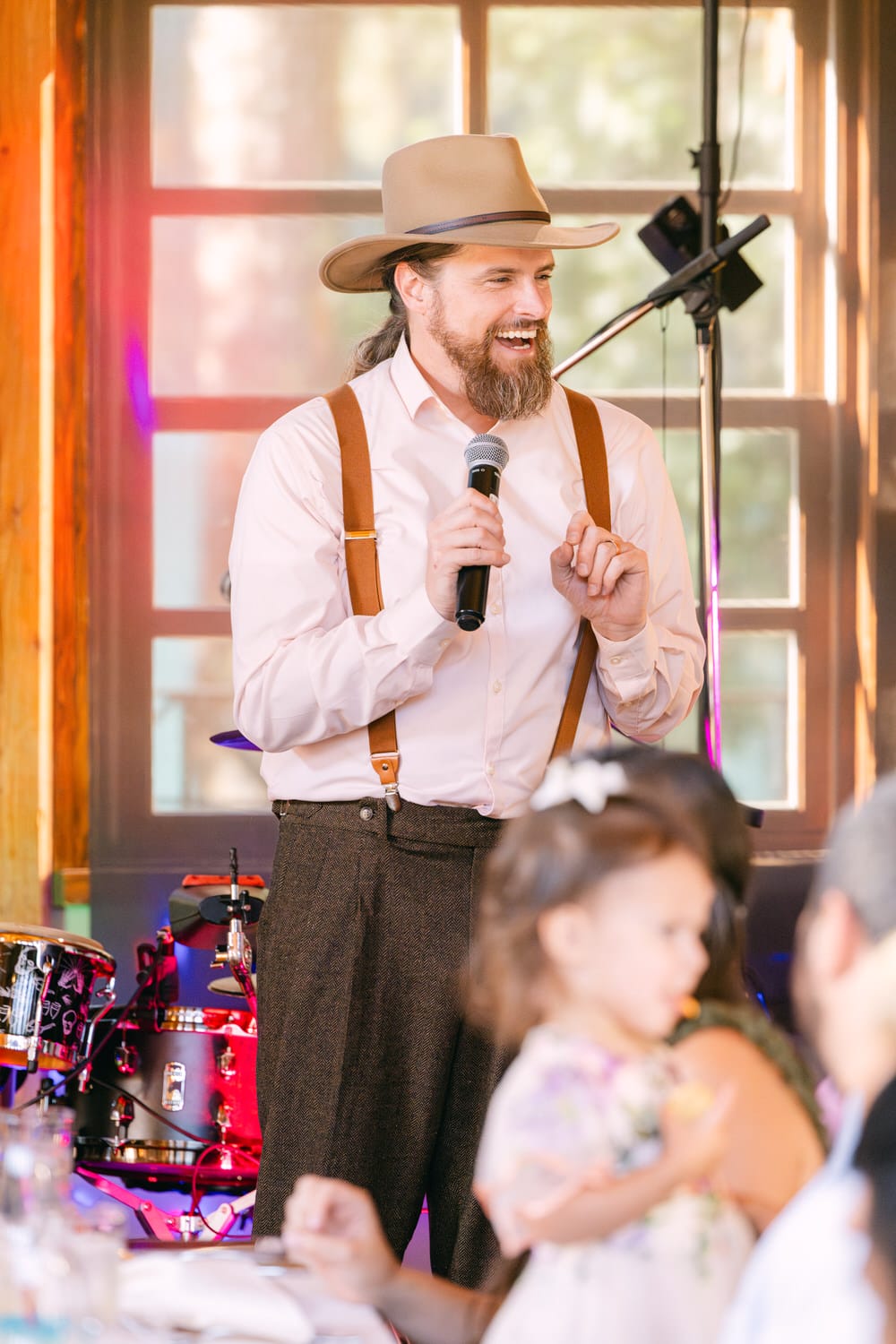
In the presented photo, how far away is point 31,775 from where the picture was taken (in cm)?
393

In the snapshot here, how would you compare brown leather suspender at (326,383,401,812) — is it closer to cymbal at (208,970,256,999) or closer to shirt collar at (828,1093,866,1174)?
shirt collar at (828,1093,866,1174)

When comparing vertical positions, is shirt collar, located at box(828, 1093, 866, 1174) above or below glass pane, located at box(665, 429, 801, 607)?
below

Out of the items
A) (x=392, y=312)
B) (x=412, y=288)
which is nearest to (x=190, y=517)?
(x=392, y=312)

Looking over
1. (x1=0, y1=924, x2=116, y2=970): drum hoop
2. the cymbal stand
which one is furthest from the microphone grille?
(x1=0, y1=924, x2=116, y2=970): drum hoop

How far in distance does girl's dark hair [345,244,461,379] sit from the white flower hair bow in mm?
1204

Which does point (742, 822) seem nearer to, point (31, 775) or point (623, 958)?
point (623, 958)

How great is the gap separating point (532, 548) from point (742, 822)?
1046mm

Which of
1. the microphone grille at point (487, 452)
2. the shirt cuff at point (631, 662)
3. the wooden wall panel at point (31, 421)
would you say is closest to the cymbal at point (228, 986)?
the wooden wall panel at point (31, 421)

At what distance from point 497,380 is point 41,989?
1602 millimetres

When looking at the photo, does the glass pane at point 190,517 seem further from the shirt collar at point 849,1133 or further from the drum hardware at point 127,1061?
the shirt collar at point 849,1133

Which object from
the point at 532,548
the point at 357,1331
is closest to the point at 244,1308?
the point at 357,1331

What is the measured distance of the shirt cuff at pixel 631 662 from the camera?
6.28ft

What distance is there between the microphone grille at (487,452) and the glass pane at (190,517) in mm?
2525

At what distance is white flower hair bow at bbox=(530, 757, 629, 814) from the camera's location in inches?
39.6
